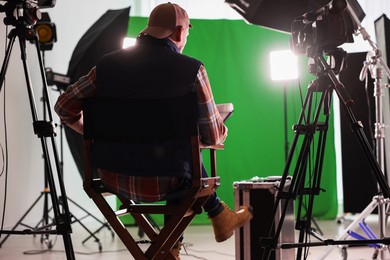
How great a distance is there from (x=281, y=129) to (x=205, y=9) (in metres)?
1.54

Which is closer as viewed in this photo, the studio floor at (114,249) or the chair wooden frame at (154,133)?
the chair wooden frame at (154,133)

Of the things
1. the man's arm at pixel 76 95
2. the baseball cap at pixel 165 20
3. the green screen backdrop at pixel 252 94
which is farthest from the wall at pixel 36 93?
the baseball cap at pixel 165 20

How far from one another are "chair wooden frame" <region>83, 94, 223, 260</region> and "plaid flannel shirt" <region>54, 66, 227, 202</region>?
5cm

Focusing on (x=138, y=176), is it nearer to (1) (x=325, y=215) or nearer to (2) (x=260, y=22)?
(2) (x=260, y=22)

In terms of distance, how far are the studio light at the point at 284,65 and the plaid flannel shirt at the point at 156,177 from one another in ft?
8.78

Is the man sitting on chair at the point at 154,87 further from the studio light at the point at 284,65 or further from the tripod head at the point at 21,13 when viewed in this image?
the studio light at the point at 284,65

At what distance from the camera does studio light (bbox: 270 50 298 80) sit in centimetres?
440

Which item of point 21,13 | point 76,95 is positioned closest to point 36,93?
point 21,13

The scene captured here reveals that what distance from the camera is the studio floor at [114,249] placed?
3.33m

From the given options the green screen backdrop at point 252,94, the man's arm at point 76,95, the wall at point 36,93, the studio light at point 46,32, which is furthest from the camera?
the green screen backdrop at point 252,94

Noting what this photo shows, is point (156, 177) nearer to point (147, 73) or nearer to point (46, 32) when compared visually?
point (147, 73)

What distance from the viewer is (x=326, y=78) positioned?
6.74 ft

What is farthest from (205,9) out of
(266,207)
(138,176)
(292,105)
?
(138,176)

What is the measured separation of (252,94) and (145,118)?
368 centimetres
